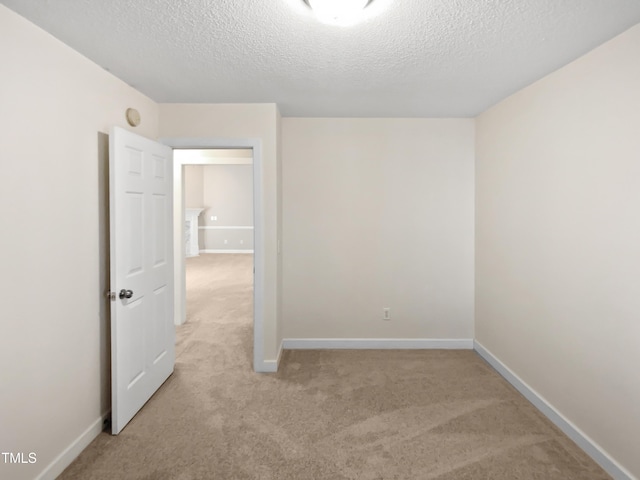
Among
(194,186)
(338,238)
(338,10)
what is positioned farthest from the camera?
(194,186)

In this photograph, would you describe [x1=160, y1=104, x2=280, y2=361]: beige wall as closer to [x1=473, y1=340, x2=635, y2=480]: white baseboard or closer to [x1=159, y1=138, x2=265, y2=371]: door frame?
[x1=159, y1=138, x2=265, y2=371]: door frame

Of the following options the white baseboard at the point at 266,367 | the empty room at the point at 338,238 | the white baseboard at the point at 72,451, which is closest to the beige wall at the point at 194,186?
the empty room at the point at 338,238

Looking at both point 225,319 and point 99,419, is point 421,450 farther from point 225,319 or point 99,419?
point 225,319

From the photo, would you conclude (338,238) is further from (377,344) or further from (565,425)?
(565,425)

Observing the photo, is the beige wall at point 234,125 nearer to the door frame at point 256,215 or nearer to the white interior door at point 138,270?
the door frame at point 256,215

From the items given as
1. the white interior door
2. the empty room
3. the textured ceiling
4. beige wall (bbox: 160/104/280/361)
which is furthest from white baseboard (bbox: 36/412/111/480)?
the textured ceiling

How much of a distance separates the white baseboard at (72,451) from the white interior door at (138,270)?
0.12 meters

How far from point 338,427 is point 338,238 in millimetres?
1795

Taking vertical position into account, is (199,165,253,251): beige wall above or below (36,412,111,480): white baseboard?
above

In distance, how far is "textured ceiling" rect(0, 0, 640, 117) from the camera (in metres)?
1.59

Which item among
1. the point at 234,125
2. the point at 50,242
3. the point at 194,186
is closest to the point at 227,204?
the point at 194,186

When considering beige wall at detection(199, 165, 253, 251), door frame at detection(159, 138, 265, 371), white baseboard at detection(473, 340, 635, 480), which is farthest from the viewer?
beige wall at detection(199, 165, 253, 251)

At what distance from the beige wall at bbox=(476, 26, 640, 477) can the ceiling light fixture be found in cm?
144

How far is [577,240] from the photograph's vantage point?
2117 mm
